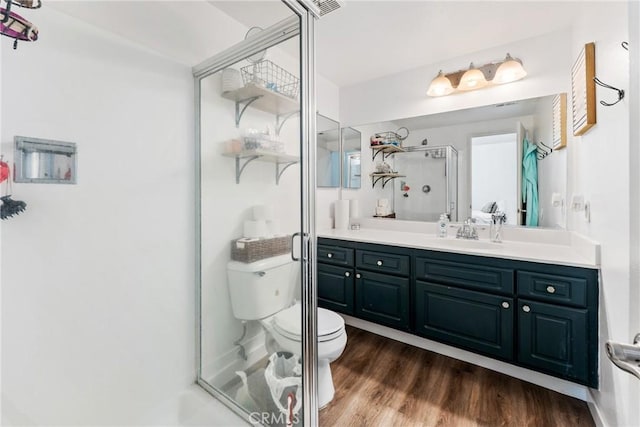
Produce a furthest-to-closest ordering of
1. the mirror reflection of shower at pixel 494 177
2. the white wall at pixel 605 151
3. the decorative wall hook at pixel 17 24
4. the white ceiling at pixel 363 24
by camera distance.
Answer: the mirror reflection of shower at pixel 494 177 < the white ceiling at pixel 363 24 < the white wall at pixel 605 151 < the decorative wall hook at pixel 17 24

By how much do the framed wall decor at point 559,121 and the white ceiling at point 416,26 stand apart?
479 millimetres

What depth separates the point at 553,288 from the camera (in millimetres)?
1522

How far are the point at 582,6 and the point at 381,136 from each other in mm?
1499

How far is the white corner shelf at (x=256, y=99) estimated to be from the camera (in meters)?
1.61

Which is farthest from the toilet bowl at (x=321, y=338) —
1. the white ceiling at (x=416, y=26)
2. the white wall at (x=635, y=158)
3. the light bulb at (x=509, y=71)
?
the light bulb at (x=509, y=71)

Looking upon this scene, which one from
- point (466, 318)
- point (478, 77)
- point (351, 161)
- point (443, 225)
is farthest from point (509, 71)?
point (466, 318)

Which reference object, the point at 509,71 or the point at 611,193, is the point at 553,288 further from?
the point at 509,71

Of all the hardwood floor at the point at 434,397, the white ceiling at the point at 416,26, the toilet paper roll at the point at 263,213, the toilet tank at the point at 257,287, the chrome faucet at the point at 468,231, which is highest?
the white ceiling at the point at 416,26

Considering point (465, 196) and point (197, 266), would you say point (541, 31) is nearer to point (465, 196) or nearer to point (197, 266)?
point (465, 196)

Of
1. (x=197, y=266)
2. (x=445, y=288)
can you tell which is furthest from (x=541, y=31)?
(x=197, y=266)

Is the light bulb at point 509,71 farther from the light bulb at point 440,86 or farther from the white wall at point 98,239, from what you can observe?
the white wall at point 98,239

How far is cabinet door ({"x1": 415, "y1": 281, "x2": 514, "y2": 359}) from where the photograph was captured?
1676 millimetres

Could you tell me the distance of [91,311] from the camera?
121 cm

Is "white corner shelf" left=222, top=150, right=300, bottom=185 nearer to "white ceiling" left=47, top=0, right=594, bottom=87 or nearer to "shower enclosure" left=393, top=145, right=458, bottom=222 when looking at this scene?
"white ceiling" left=47, top=0, right=594, bottom=87
